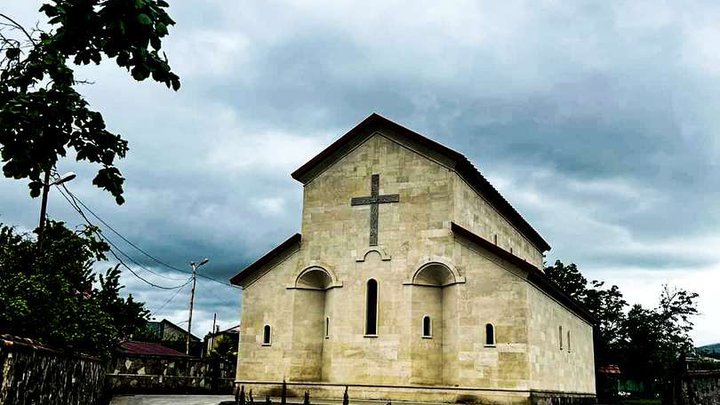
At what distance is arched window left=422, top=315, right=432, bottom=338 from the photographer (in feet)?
72.8

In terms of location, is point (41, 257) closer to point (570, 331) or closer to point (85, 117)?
point (85, 117)

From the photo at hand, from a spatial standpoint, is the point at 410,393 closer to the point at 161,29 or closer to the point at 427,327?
the point at 427,327

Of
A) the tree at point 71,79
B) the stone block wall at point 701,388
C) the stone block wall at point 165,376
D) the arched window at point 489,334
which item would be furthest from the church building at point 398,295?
the tree at point 71,79

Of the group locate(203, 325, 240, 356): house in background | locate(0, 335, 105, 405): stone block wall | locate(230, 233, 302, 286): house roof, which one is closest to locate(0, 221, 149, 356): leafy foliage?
locate(0, 335, 105, 405): stone block wall

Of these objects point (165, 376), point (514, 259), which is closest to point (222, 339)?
point (165, 376)

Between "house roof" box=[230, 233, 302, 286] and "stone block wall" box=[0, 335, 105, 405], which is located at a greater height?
"house roof" box=[230, 233, 302, 286]

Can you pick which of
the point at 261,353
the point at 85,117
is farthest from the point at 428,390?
the point at 85,117

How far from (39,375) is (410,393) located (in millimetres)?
14463

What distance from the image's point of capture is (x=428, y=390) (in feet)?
69.7

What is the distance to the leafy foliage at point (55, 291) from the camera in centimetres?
1258

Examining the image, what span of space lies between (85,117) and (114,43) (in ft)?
3.19

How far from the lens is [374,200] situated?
23.8 meters

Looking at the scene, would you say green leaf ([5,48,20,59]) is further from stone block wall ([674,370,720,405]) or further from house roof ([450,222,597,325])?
house roof ([450,222,597,325])

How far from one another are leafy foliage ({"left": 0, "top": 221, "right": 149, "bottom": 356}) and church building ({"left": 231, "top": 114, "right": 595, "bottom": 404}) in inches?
291
